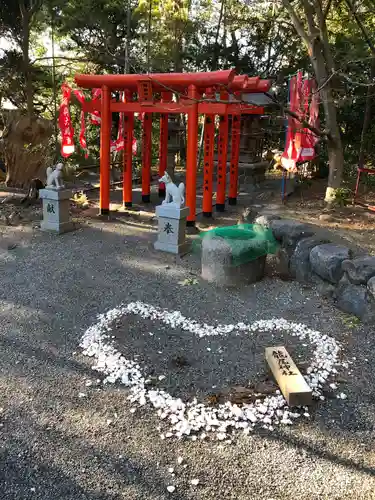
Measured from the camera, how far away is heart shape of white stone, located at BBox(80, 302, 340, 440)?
294 centimetres

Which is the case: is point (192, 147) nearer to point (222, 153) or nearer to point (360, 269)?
point (222, 153)

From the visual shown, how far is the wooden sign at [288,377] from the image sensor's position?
10.1 ft

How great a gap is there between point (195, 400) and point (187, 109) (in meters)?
4.98

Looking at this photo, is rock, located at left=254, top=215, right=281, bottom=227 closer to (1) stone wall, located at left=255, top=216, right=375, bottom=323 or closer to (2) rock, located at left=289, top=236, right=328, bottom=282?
(1) stone wall, located at left=255, top=216, right=375, bottom=323

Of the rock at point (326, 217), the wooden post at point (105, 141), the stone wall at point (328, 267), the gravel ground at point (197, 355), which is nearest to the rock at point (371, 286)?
the stone wall at point (328, 267)

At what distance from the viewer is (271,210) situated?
28.7 ft

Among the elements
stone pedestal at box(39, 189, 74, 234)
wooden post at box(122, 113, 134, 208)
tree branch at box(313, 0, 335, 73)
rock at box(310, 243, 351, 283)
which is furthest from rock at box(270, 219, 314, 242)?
tree branch at box(313, 0, 335, 73)

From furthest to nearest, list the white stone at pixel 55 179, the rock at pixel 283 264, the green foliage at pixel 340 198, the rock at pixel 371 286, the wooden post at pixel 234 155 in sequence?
the wooden post at pixel 234 155
the green foliage at pixel 340 198
the white stone at pixel 55 179
the rock at pixel 283 264
the rock at pixel 371 286

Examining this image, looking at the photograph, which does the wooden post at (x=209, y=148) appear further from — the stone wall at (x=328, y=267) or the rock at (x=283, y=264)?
the rock at (x=283, y=264)

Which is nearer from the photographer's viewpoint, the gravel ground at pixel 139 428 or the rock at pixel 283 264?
the gravel ground at pixel 139 428

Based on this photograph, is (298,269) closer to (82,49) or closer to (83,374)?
(83,374)

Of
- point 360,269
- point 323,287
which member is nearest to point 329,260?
point 323,287

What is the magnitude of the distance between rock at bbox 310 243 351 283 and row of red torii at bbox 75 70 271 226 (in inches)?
99.0

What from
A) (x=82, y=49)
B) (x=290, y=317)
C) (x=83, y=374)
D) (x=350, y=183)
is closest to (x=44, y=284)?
(x=83, y=374)
